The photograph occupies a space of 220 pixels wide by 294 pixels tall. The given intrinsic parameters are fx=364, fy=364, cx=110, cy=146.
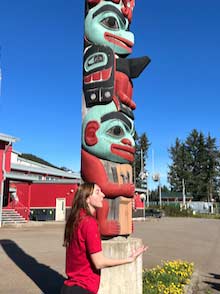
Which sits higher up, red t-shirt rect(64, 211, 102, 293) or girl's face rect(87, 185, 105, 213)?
girl's face rect(87, 185, 105, 213)

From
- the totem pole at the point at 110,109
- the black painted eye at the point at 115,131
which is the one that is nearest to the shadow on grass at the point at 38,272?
the totem pole at the point at 110,109

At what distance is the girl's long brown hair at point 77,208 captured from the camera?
3.27 m

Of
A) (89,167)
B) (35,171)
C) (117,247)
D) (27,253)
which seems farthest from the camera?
(35,171)

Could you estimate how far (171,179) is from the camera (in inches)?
3287

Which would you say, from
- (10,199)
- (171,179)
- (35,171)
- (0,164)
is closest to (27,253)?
(0,164)

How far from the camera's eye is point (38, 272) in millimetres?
9250

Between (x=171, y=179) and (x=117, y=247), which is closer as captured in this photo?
(x=117, y=247)

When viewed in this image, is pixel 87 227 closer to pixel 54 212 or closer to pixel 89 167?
pixel 89 167

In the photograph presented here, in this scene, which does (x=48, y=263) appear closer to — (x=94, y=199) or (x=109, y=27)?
(x=109, y=27)

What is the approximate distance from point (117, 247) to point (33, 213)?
29.6 metres

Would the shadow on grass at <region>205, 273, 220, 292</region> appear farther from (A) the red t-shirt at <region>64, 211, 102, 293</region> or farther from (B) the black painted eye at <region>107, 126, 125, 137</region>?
(A) the red t-shirt at <region>64, 211, 102, 293</region>

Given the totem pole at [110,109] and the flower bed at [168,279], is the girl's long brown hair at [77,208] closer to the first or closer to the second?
the totem pole at [110,109]

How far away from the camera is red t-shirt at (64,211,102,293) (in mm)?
3145

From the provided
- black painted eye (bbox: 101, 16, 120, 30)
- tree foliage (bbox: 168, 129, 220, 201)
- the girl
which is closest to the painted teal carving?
black painted eye (bbox: 101, 16, 120, 30)
